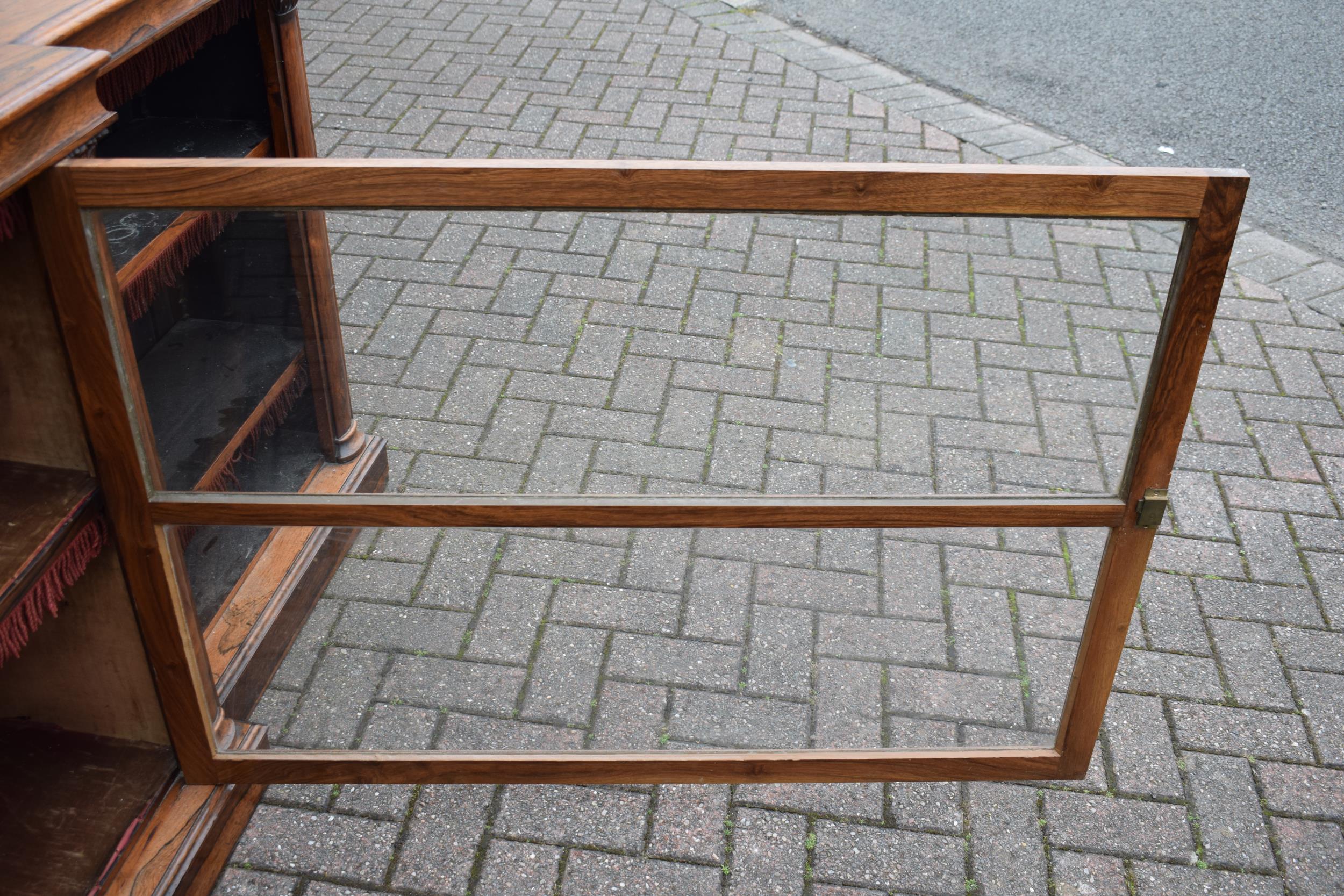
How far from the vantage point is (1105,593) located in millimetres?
1771

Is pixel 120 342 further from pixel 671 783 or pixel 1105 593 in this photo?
pixel 1105 593

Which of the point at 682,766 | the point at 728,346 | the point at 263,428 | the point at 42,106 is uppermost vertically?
the point at 42,106

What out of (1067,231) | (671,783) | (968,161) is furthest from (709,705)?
(968,161)

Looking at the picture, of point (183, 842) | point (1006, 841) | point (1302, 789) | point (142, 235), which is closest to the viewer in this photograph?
point (142, 235)

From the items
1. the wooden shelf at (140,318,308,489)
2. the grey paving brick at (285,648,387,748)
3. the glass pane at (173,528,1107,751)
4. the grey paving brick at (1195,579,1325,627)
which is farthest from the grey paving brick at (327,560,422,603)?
the grey paving brick at (1195,579,1325,627)

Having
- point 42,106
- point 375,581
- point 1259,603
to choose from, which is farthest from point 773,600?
point 1259,603

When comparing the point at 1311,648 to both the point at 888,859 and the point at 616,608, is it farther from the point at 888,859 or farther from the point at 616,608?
the point at 616,608

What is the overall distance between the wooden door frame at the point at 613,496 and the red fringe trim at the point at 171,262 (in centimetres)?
10

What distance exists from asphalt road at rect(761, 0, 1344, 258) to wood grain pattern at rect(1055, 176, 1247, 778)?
3086mm

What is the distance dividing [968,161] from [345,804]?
3.70m

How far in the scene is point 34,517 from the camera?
59.5 inches

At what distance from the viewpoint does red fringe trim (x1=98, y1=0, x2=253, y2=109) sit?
5.79 ft

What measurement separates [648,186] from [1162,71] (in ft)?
16.8

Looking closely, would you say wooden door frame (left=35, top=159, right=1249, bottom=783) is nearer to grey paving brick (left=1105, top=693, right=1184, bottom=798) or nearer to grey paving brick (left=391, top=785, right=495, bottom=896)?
grey paving brick (left=391, top=785, right=495, bottom=896)
